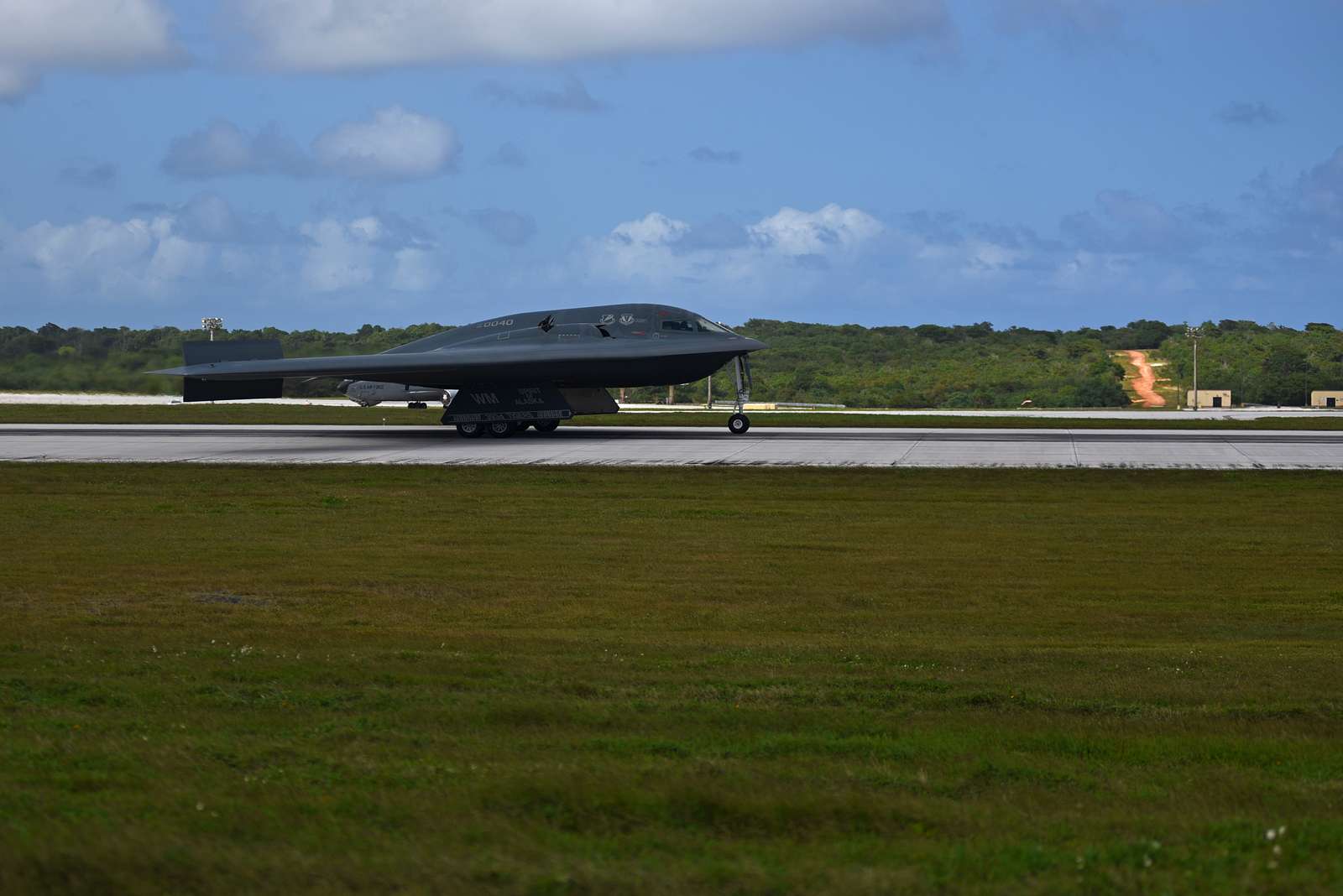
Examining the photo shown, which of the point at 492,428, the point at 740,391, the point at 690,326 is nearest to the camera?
the point at 690,326

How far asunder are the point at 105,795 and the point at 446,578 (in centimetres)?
1043

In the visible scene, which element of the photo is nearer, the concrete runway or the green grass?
the concrete runway

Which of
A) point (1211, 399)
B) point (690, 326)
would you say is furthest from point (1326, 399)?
point (690, 326)

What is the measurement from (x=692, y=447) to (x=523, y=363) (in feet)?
20.5

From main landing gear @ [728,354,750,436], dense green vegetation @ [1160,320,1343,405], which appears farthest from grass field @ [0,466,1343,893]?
dense green vegetation @ [1160,320,1343,405]

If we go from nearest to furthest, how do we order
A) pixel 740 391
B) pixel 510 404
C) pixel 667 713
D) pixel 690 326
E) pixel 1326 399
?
pixel 667 713 → pixel 690 326 → pixel 510 404 → pixel 740 391 → pixel 1326 399

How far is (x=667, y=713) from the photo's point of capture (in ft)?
26.6

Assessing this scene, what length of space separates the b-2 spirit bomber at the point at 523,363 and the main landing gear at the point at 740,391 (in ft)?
0.20

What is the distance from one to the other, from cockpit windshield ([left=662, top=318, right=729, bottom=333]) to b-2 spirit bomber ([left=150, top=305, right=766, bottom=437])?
0.03 metres

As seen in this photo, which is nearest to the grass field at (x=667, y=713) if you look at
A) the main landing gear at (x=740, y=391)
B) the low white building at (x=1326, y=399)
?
the main landing gear at (x=740, y=391)

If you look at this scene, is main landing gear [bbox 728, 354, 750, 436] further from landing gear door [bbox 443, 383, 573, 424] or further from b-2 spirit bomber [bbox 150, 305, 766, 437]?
landing gear door [bbox 443, 383, 573, 424]

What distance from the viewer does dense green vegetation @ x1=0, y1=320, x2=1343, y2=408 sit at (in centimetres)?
10738

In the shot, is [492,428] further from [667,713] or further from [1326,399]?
[1326,399]

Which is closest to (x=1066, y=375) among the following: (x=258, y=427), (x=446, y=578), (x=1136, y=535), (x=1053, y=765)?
(x=258, y=427)
